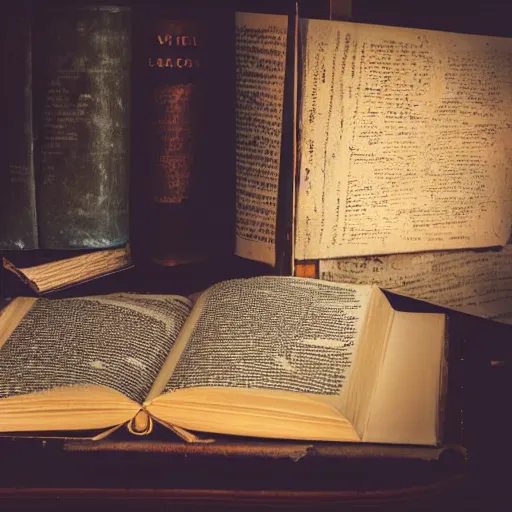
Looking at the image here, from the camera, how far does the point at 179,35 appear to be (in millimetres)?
970

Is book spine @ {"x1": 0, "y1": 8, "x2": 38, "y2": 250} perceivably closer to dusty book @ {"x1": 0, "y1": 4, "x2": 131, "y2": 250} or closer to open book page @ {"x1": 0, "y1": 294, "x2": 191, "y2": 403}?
dusty book @ {"x1": 0, "y1": 4, "x2": 131, "y2": 250}

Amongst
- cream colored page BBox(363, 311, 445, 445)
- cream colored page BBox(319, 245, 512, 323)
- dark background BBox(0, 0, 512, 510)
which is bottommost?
dark background BBox(0, 0, 512, 510)

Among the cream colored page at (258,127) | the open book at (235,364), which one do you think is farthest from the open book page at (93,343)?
the cream colored page at (258,127)

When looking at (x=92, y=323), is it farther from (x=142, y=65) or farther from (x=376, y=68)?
(x=376, y=68)

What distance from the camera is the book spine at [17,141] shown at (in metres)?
0.96

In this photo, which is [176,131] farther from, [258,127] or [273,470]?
[273,470]

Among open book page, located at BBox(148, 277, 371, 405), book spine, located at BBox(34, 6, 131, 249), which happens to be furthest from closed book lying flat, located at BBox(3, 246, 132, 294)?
open book page, located at BBox(148, 277, 371, 405)

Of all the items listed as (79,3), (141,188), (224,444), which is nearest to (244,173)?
(141,188)

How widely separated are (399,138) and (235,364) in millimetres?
383

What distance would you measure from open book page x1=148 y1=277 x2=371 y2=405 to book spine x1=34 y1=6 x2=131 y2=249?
0.17m

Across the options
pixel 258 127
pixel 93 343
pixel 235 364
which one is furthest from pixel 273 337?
pixel 258 127

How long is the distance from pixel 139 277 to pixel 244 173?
0.18 metres

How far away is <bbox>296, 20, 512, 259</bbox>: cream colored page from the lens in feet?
3.30

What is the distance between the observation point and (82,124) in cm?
98
